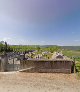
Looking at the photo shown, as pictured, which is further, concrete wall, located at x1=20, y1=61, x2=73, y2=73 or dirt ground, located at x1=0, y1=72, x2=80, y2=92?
concrete wall, located at x1=20, y1=61, x2=73, y2=73

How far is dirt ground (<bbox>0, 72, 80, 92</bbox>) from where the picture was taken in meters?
12.4

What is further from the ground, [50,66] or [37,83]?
[50,66]

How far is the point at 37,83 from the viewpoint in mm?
13945

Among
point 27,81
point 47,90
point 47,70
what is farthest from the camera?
point 47,70

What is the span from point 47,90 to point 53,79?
3.18 meters

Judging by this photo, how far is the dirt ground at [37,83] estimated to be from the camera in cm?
1241

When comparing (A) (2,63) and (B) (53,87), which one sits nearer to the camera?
(B) (53,87)

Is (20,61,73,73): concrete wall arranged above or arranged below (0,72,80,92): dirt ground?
above

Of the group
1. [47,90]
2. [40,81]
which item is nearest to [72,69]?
[40,81]

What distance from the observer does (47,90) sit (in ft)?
40.1

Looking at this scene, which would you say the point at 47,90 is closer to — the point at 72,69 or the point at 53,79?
the point at 53,79

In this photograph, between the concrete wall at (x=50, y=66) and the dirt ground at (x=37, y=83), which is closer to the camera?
the dirt ground at (x=37, y=83)

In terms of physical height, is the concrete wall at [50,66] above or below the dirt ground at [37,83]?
above

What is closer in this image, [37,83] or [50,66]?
[37,83]
